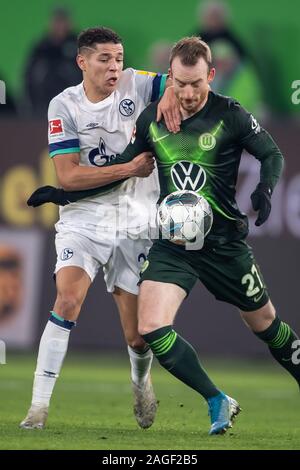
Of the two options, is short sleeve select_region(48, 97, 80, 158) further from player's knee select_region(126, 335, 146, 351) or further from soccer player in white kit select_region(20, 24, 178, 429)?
player's knee select_region(126, 335, 146, 351)

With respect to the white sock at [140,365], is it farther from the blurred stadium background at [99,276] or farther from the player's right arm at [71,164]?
the blurred stadium background at [99,276]

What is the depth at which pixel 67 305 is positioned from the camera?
8070 millimetres

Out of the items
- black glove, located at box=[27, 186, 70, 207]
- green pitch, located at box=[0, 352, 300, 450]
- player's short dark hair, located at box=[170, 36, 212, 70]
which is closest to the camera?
green pitch, located at box=[0, 352, 300, 450]

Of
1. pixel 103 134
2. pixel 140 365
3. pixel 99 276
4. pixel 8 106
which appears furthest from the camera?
pixel 8 106

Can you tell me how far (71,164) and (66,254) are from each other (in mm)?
599

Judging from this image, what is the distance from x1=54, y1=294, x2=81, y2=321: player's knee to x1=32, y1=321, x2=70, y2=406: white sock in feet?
0.31

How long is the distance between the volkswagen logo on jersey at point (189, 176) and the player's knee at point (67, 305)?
96cm

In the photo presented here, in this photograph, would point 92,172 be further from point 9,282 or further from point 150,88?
point 9,282

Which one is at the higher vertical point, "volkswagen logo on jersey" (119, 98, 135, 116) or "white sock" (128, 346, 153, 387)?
"volkswagen logo on jersey" (119, 98, 135, 116)

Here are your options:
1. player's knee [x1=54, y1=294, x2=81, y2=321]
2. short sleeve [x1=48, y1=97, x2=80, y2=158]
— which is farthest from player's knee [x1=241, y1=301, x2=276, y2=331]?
short sleeve [x1=48, y1=97, x2=80, y2=158]

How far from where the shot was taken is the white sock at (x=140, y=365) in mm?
8828

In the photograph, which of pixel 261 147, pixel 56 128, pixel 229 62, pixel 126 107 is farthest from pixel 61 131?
pixel 229 62

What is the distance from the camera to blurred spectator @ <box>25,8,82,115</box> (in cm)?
1497

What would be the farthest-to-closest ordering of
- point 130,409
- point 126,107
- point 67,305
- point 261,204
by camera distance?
point 130,409
point 126,107
point 67,305
point 261,204
